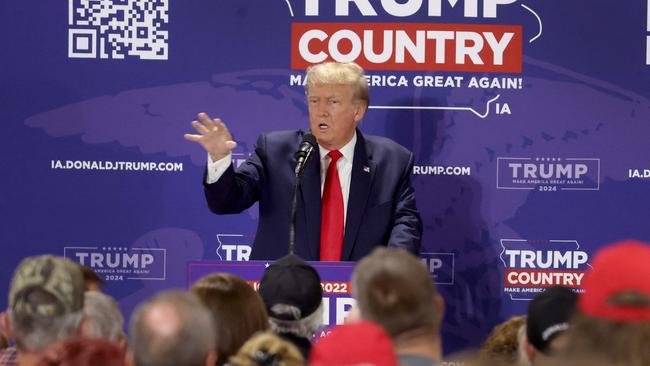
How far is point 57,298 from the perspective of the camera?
8.60 ft

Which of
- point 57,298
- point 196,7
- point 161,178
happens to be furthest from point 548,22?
point 57,298

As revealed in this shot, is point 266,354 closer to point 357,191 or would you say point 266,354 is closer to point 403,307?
point 403,307

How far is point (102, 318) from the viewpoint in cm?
286

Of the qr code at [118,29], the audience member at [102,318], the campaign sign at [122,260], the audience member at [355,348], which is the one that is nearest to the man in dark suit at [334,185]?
the campaign sign at [122,260]

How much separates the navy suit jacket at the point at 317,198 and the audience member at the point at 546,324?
1.96m

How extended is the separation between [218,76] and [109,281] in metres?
1.31

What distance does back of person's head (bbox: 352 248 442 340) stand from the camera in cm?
247

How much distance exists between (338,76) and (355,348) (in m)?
3.30

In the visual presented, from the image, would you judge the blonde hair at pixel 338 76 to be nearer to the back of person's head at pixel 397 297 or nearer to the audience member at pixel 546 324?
the audience member at pixel 546 324

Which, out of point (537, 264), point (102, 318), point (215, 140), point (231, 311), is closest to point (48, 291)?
point (102, 318)

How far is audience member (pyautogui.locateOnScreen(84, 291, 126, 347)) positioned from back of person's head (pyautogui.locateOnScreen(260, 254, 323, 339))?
20.8 inches

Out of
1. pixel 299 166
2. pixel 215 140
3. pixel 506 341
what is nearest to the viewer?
pixel 506 341

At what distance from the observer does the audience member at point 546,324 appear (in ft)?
9.64

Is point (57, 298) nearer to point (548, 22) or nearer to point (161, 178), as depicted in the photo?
point (161, 178)
